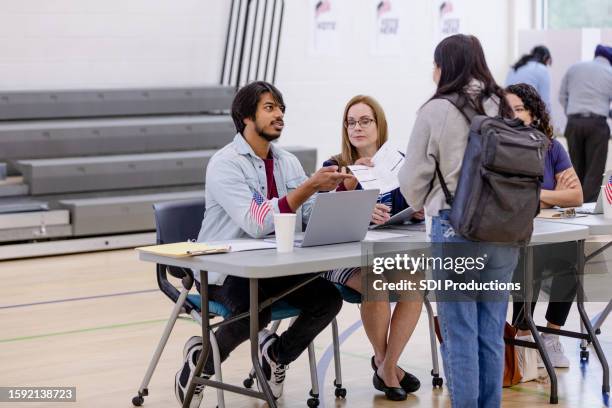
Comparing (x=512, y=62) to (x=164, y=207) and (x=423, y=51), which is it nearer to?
(x=423, y=51)

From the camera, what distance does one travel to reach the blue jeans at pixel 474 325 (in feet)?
9.89

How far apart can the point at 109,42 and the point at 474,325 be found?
18.8 ft

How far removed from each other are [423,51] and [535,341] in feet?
21.2

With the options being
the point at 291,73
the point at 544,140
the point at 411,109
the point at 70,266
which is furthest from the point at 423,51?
the point at 544,140

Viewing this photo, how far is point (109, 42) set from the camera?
8148 mm

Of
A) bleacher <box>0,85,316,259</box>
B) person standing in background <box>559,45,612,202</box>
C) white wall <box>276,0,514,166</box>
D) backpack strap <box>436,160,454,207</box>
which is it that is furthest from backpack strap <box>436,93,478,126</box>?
white wall <box>276,0,514,166</box>

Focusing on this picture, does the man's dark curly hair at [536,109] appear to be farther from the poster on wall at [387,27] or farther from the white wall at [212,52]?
the poster on wall at [387,27]

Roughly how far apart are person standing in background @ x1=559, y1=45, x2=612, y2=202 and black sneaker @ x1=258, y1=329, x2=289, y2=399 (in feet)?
18.1

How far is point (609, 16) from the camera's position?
10.5 m

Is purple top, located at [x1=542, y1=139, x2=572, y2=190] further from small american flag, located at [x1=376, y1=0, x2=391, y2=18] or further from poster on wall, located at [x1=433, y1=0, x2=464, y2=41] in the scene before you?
poster on wall, located at [x1=433, y1=0, x2=464, y2=41]

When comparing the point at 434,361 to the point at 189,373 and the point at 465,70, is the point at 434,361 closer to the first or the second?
the point at 189,373

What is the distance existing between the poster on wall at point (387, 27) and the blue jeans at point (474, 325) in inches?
266

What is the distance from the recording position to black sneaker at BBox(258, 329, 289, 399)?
3736 millimetres

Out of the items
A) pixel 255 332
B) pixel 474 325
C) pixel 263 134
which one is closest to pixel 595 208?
pixel 474 325
